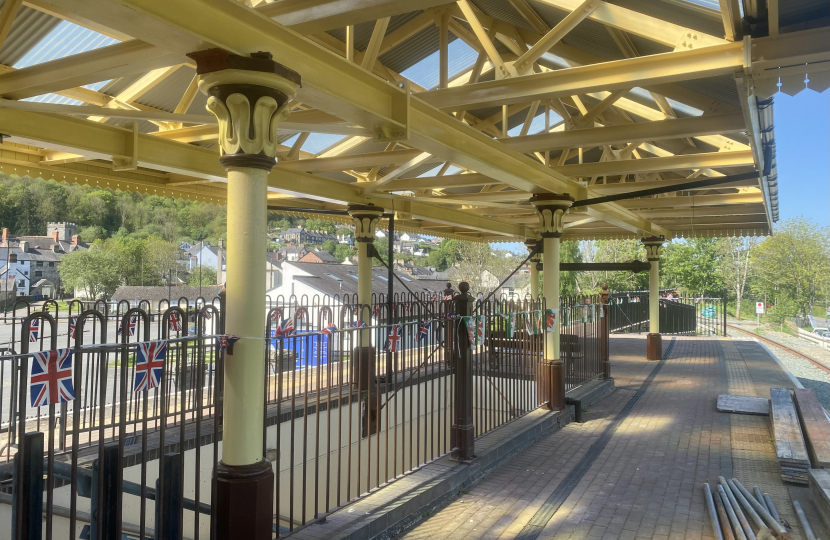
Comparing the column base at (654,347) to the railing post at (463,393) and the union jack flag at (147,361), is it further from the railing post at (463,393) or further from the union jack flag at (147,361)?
the union jack flag at (147,361)

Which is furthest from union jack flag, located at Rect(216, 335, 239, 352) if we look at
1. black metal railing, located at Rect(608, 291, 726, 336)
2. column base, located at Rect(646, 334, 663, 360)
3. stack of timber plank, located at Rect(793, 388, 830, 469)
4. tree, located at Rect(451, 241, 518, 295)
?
tree, located at Rect(451, 241, 518, 295)

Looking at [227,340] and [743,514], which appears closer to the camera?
[227,340]

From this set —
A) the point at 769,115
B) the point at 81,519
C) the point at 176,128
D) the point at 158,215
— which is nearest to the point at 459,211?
the point at 176,128

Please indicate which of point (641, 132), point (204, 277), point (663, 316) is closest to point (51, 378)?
point (641, 132)

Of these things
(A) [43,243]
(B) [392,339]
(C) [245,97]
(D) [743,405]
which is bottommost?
(D) [743,405]

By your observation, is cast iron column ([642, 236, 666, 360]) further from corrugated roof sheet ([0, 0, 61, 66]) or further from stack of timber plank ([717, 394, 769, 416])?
corrugated roof sheet ([0, 0, 61, 66])

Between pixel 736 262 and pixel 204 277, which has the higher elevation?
pixel 736 262

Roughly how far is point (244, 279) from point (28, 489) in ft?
4.57

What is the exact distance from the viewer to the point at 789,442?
633 cm

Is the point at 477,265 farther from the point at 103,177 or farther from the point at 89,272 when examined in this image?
the point at 103,177

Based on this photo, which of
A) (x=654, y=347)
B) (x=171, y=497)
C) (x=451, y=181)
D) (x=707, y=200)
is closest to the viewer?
(x=171, y=497)

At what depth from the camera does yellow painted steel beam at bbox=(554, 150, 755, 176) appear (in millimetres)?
6953

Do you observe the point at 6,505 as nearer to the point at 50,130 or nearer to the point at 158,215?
the point at 50,130

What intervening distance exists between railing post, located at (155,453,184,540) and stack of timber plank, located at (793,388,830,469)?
588 centimetres
